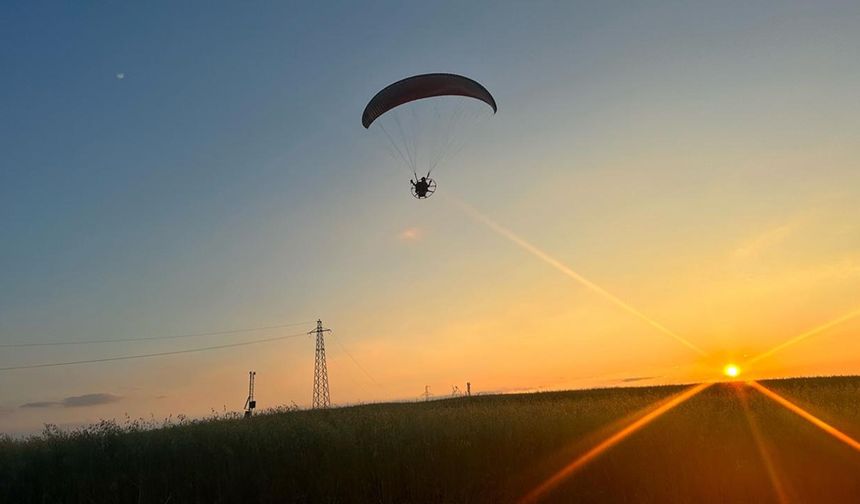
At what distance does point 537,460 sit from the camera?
37.6 ft

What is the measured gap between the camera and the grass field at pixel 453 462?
32.1ft

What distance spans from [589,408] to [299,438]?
865 cm

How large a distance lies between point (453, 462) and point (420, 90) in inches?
516

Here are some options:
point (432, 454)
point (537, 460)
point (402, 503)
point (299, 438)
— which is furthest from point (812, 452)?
point (299, 438)

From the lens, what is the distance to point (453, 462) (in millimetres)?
10812

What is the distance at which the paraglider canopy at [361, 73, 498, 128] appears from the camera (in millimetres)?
20156

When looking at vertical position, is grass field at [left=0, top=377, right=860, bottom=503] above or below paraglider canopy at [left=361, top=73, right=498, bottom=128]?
below

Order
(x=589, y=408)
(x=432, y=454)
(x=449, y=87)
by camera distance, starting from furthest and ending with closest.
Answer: (x=449, y=87), (x=589, y=408), (x=432, y=454)

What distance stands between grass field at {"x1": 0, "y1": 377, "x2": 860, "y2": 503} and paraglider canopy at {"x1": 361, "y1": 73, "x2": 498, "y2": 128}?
10.8 m

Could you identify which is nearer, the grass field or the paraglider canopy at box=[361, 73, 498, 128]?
the grass field

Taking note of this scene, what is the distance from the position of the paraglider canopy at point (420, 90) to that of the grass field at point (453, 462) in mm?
10784

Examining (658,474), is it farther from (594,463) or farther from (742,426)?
(742,426)

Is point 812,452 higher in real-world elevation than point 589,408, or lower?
lower

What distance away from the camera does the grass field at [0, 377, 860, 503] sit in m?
9.78
